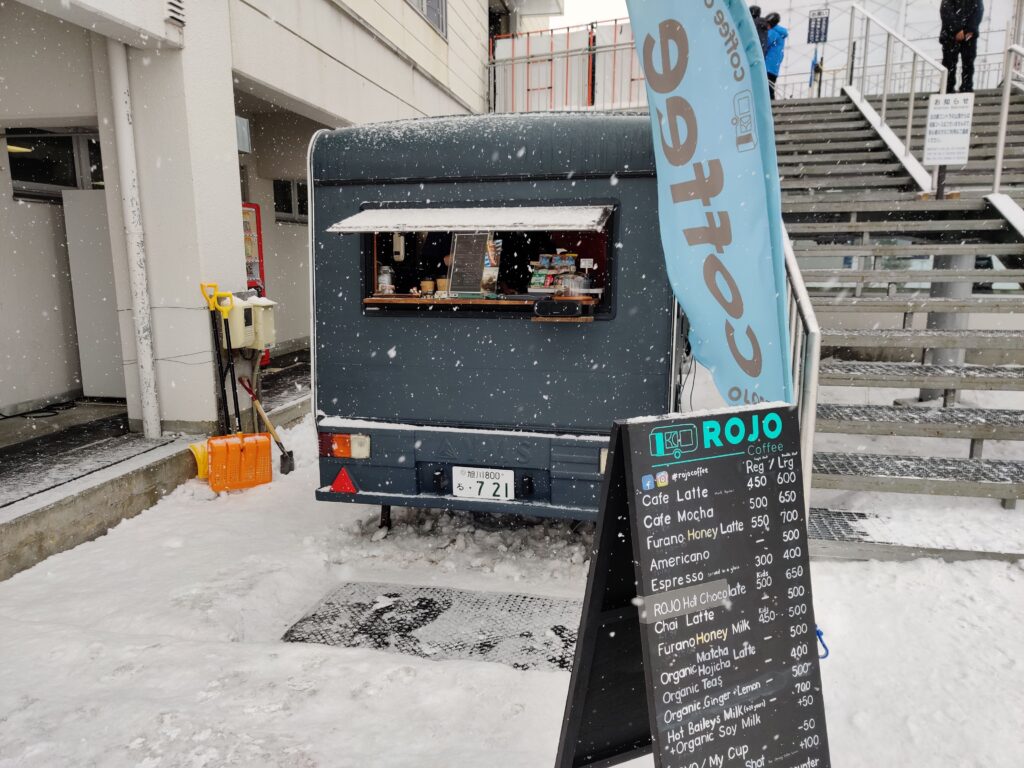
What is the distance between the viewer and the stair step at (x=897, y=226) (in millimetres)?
6430

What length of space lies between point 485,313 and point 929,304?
13.0ft

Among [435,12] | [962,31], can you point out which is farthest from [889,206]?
[435,12]

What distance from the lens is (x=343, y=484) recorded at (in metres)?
4.43

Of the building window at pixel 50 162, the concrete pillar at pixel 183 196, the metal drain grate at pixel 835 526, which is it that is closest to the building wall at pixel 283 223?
the building window at pixel 50 162

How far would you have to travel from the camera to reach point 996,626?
3404 mm

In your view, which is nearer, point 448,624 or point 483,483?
point 448,624

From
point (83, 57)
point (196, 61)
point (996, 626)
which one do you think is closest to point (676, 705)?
point (996, 626)

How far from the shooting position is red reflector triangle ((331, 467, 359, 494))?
14.5ft

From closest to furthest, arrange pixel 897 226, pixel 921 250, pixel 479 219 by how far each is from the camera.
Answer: pixel 479 219, pixel 921 250, pixel 897 226

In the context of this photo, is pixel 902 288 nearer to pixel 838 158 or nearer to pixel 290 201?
Answer: pixel 838 158

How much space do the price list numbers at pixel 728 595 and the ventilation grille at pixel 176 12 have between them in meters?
5.60

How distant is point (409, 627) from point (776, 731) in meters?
2.10

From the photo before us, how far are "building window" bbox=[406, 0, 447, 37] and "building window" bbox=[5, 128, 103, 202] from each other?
19.6 feet

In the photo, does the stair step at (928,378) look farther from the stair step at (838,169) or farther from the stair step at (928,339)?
the stair step at (838,169)
